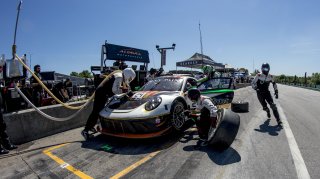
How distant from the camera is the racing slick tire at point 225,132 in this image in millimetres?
4328

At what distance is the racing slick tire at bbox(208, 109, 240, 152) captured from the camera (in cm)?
433

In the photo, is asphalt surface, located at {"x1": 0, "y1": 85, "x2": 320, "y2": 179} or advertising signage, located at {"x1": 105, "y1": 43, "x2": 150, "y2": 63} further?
advertising signage, located at {"x1": 105, "y1": 43, "x2": 150, "y2": 63}

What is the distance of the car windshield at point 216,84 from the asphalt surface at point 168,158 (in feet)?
10.0

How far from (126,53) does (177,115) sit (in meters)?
7.38

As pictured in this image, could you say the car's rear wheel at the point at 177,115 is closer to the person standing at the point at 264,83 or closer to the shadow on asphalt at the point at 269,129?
the shadow on asphalt at the point at 269,129

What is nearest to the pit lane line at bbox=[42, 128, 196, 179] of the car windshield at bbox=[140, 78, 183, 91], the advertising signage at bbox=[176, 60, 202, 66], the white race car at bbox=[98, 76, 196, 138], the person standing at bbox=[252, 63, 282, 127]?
the white race car at bbox=[98, 76, 196, 138]

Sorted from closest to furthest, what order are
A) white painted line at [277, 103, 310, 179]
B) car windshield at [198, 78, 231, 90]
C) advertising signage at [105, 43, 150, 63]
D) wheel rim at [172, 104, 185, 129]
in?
white painted line at [277, 103, 310, 179], wheel rim at [172, 104, 185, 129], car windshield at [198, 78, 231, 90], advertising signage at [105, 43, 150, 63]

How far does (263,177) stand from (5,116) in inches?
204

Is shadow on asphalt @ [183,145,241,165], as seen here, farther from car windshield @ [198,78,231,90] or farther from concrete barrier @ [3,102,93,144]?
car windshield @ [198,78,231,90]

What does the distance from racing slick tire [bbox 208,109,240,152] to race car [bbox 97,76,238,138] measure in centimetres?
112

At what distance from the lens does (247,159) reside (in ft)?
13.1

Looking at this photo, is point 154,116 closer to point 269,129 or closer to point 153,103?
point 153,103

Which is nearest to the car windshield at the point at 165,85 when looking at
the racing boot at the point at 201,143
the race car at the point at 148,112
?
the race car at the point at 148,112

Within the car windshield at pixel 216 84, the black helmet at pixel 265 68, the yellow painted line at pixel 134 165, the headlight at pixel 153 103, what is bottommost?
the yellow painted line at pixel 134 165
